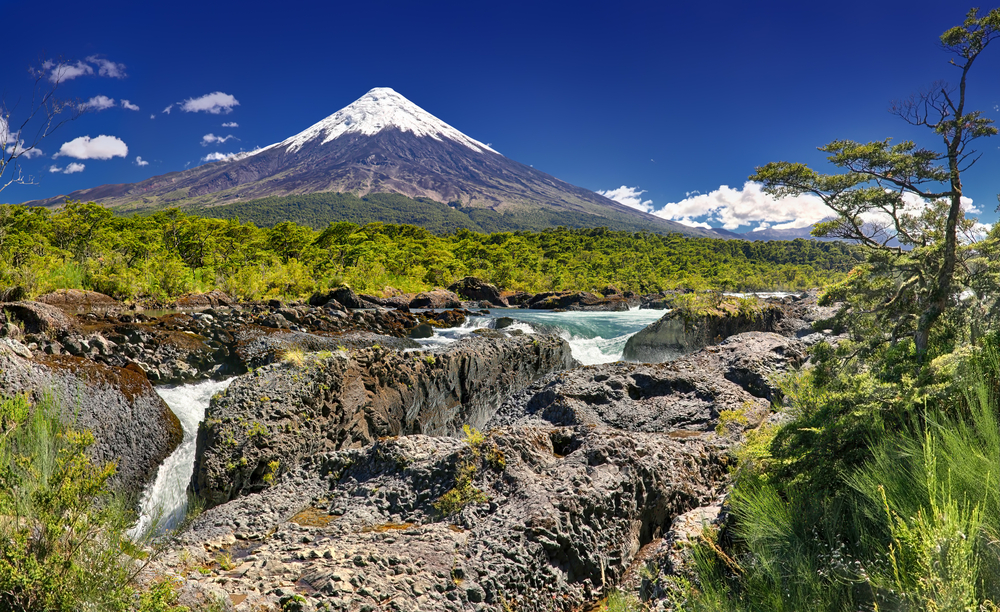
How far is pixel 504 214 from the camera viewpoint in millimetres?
194125

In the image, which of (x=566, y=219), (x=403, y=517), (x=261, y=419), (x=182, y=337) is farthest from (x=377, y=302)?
(x=566, y=219)

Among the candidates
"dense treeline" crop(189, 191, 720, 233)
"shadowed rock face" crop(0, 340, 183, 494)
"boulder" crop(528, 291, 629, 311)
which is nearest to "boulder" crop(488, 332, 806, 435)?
"shadowed rock face" crop(0, 340, 183, 494)

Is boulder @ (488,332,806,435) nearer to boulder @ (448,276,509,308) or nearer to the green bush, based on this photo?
the green bush

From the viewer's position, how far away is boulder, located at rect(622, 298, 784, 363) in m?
16.9

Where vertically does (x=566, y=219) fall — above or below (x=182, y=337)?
above

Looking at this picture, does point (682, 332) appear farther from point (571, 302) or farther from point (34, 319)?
point (571, 302)

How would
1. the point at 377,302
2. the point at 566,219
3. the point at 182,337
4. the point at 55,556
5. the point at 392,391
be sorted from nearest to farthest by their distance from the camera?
the point at 55,556
the point at 392,391
the point at 182,337
the point at 377,302
the point at 566,219

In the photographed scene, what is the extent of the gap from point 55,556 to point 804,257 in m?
114

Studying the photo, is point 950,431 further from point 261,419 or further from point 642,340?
point 642,340

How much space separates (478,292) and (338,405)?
35138mm

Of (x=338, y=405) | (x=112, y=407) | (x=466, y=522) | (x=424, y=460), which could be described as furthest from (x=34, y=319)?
(x=466, y=522)

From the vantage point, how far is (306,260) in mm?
43969

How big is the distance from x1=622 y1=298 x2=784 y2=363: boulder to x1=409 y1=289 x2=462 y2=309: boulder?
17.8 meters

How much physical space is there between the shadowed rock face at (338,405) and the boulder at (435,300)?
67.4 ft
